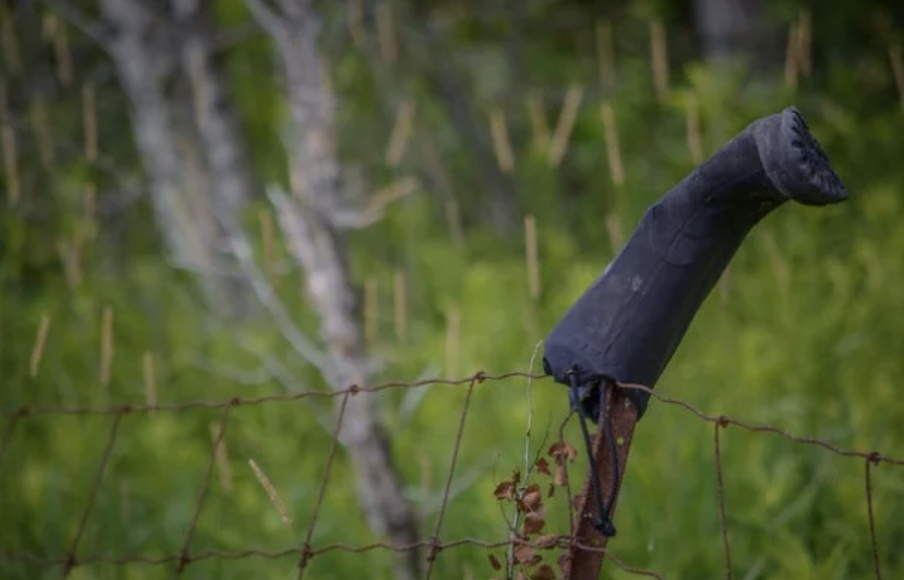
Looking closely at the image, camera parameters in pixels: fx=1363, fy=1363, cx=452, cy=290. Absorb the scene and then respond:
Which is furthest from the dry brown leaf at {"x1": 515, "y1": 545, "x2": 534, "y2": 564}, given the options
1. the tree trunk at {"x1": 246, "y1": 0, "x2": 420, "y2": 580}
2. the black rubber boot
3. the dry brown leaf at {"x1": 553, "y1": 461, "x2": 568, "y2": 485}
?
the tree trunk at {"x1": 246, "y1": 0, "x2": 420, "y2": 580}

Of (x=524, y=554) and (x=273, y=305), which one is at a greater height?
(x=524, y=554)

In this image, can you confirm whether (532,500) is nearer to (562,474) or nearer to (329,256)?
(562,474)

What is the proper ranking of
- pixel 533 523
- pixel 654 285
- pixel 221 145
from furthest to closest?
pixel 221 145, pixel 533 523, pixel 654 285

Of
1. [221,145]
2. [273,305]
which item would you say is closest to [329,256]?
[273,305]

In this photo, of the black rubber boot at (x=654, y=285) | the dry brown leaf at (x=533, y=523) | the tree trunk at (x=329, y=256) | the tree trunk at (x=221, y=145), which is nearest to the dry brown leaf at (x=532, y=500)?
the dry brown leaf at (x=533, y=523)

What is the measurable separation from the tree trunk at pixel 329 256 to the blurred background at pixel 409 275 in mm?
10

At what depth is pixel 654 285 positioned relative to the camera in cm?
247

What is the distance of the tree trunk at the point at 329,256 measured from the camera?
439 cm

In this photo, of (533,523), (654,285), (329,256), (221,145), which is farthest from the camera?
(221,145)

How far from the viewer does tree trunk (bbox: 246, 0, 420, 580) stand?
4.39 m

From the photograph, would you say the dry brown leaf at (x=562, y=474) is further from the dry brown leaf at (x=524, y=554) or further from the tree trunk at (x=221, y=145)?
the tree trunk at (x=221, y=145)

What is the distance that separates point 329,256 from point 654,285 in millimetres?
2105

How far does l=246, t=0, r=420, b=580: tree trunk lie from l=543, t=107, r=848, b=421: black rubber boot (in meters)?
2.00

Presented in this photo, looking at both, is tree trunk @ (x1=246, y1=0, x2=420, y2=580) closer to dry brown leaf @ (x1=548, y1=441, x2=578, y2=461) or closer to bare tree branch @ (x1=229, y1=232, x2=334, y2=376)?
bare tree branch @ (x1=229, y1=232, x2=334, y2=376)
